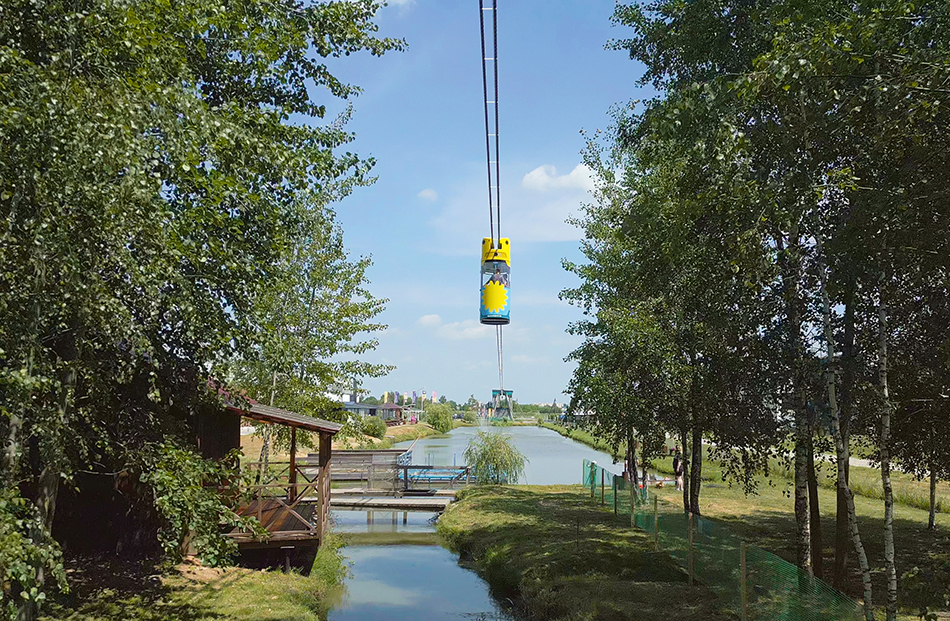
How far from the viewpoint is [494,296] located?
53.6ft

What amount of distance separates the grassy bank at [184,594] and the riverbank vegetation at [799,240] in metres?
8.46

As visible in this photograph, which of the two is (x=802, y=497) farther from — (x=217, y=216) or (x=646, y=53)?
(x=217, y=216)

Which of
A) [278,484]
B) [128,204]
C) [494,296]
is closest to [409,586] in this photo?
[278,484]

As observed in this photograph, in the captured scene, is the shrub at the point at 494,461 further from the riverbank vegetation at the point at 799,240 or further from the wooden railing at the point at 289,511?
the riverbank vegetation at the point at 799,240

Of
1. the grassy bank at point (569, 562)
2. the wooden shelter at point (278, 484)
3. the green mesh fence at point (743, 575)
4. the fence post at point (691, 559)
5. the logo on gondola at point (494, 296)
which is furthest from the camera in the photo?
the logo on gondola at point (494, 296)

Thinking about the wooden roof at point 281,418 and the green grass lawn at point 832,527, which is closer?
the green grass lawn at point 832,527

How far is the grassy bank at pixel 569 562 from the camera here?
12.6m

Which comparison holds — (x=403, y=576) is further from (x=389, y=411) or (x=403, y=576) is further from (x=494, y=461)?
(x=389, y=411)

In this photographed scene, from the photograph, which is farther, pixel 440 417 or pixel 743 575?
pixel 440 417

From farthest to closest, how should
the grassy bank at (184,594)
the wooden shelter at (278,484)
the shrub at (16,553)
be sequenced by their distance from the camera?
1. the wooden shelter at (278,484)
2. the grassy bank at (184,594)
3. the shrub at (16,553)

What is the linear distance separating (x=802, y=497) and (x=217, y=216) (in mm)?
9727

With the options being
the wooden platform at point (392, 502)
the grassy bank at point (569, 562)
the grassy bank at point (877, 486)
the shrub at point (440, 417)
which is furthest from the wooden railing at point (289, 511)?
the shrub at point (440, 417)

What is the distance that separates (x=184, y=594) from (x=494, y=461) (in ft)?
68.0

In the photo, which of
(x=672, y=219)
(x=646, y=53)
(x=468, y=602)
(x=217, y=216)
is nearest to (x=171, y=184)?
(x=217, y=216)
